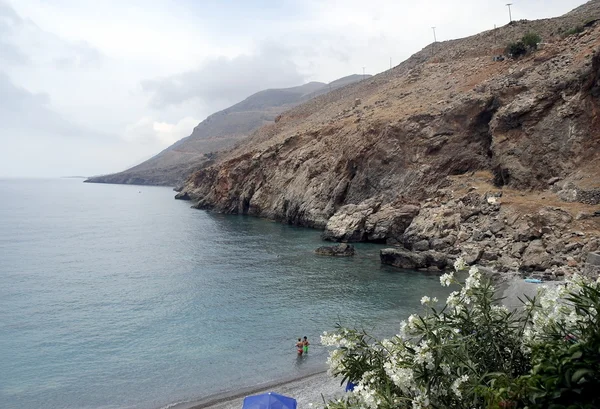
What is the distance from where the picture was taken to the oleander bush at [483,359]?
15.1 ft

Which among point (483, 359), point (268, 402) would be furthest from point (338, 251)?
point (483, 359)

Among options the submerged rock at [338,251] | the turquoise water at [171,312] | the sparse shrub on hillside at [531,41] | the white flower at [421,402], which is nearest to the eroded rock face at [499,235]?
the turquoise water at [171,312]

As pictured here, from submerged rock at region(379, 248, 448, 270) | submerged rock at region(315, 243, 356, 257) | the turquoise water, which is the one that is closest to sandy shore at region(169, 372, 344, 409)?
the turquoise water

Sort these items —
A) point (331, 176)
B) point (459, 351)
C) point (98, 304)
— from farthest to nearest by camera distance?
point (331, 176), point (98, 304), point (459, 351)

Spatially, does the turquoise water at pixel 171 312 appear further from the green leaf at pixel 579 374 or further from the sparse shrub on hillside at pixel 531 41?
the sparse shrub on hillside at pixel 531 41

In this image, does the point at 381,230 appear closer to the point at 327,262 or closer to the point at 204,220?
the point at 327,262

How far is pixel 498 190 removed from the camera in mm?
46594

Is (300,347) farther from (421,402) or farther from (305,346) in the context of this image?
(421,402)

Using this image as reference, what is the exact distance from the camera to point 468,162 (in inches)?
2153

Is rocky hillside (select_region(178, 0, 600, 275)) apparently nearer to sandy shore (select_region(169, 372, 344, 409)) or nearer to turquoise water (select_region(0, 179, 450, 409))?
turquoise water (select_region(0, 179, 450, 409))

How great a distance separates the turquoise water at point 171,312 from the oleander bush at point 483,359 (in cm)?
1494

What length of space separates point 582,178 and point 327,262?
84.2 ft

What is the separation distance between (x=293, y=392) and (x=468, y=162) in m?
44.1

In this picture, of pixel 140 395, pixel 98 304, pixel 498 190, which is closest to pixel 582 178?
pixel 498 190
